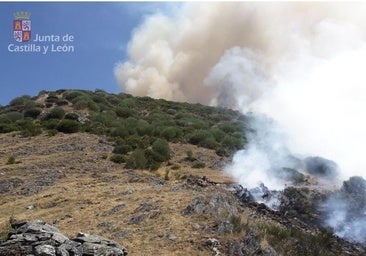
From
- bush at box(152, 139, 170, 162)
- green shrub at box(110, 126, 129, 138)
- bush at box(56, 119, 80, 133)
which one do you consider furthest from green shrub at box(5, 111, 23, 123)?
bush at box(152, 139, 170, 162)

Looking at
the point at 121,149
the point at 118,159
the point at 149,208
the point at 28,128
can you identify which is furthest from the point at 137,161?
the point at 28,128

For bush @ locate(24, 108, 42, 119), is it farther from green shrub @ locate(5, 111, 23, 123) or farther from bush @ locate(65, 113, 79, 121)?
bush @ locate(65, 113, 79, 121)

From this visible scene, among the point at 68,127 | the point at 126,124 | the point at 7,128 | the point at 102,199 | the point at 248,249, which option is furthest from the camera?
the point at 126,124

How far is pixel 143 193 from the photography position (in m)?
22.0

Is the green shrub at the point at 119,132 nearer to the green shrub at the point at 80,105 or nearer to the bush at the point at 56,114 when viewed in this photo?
the bush at the point at 56,114

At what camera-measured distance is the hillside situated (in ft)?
55.3

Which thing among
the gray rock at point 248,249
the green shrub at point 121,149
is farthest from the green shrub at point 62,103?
the gray rock at point 248,249

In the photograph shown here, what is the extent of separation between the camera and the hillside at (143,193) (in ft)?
55.3

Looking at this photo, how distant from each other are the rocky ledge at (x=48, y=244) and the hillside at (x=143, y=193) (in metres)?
1.47

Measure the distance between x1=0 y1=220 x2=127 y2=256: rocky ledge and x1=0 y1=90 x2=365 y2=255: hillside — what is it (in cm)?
147

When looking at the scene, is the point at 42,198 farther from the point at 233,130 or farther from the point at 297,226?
the point at 233,130

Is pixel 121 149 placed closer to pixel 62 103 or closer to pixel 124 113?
pixel 124 113

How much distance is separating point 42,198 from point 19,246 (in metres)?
8.87

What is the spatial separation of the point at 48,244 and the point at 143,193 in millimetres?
8369
